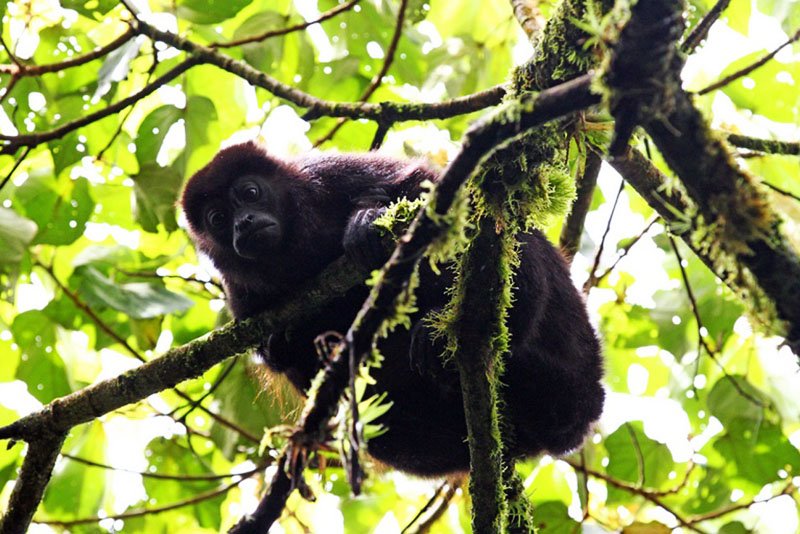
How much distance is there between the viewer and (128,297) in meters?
A: 4.02

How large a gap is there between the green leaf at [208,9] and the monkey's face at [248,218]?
2.70 ft

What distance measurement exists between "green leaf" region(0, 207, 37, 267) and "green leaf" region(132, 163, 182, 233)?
0.70m

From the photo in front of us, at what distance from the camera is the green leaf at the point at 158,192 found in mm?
4527

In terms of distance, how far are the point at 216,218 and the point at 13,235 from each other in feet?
3.22

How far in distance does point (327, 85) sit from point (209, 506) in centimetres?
266

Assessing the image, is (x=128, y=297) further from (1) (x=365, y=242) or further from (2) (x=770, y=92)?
(2) (x=770, y=92)

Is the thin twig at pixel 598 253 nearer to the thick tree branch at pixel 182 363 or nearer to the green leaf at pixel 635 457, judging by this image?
the green leaf at pixel 635 457

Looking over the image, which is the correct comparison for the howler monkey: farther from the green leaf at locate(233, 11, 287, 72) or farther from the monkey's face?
the green leaf at locate(233, 11, 287, 72)

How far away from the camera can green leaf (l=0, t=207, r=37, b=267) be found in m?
3.96

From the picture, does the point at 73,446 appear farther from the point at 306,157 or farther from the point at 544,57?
the point at 544,57

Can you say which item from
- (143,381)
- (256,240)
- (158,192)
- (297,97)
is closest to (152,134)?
(158,192)

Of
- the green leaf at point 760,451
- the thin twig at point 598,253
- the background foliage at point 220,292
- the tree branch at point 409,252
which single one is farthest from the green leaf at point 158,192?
the green leaf at point 760,451

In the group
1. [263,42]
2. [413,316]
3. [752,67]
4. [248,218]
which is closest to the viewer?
[413,316]

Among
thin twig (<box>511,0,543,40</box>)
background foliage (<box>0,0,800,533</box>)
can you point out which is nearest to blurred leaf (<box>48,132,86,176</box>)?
background foliage (<box>0,0,800,533</box>)
